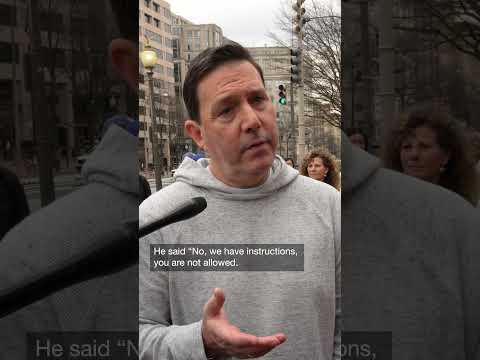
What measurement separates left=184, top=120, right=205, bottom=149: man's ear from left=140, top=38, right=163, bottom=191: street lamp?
0.18m

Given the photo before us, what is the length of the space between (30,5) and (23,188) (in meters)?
0.79

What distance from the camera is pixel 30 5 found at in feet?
7.55

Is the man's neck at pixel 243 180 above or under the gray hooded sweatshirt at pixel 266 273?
above

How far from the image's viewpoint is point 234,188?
2.11m

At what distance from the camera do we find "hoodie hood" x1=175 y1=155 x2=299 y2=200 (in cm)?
211

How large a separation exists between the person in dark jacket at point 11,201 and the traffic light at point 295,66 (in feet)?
4.11

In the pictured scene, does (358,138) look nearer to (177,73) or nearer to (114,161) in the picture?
(177,73)

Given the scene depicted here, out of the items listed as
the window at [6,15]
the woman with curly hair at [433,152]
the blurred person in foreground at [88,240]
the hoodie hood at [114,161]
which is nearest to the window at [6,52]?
the window at [6,15]

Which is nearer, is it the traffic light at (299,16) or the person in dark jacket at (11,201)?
the traffic light at (299,16)

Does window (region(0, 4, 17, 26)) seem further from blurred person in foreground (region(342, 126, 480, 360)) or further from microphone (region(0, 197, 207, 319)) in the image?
blurred person in foreground (region(342, 126, 480, 360))

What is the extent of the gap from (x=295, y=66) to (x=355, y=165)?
1.57 feet

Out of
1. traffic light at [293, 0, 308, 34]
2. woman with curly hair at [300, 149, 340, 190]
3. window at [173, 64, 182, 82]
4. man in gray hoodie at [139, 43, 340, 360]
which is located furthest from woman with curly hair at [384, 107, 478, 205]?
window at [173, 64, 182, 82]

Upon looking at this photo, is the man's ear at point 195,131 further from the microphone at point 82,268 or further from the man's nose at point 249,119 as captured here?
the microphone at point 82,268

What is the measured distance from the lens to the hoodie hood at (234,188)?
2.11 m
